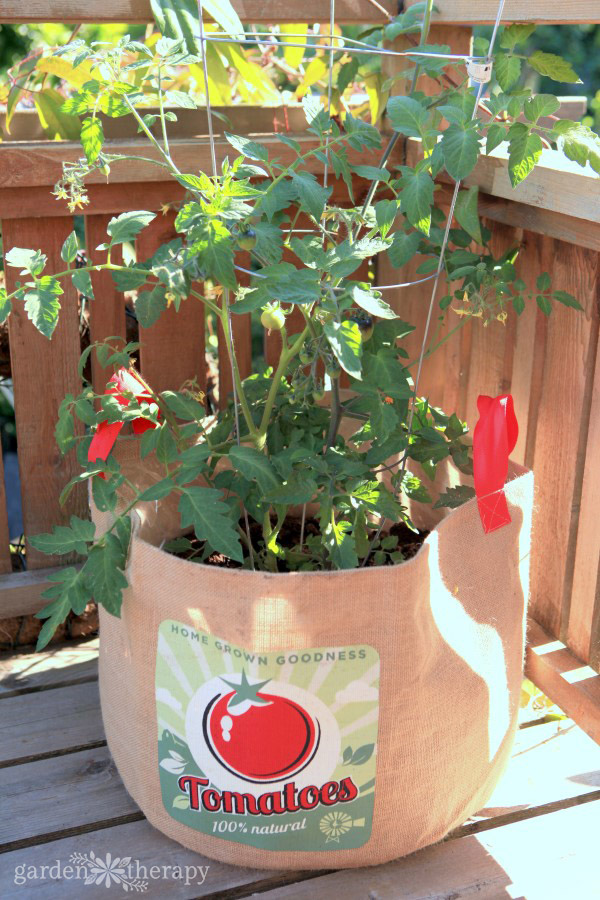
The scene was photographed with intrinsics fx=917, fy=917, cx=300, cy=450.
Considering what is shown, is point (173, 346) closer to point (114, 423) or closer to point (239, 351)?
point (239, 351)

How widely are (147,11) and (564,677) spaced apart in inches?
46.2

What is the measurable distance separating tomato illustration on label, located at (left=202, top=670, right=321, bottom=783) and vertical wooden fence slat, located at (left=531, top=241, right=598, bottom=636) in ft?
1.67

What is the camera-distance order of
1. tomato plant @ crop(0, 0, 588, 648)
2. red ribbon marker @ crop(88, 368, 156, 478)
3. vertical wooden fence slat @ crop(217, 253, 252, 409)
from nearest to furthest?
tomato plant @ crop(0, 0, 588, 648)
red ribbon marker @ crop(88, 368, 156, 478)
vertical wooden fence slat @ crop(217, 253, 252, 409)

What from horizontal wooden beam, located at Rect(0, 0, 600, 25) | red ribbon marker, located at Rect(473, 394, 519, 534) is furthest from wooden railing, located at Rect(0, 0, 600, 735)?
red ribbon marker, located at Rect(473, 394, 519, 534)

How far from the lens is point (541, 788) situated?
54.1 inches

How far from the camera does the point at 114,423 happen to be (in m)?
1.20

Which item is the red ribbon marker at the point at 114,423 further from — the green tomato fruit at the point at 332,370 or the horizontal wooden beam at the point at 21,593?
the horizontal wooden beam at the point at 21,593

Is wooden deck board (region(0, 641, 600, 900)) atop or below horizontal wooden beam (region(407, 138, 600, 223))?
below

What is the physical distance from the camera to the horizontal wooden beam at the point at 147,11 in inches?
52.3

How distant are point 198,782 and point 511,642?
0.45 m

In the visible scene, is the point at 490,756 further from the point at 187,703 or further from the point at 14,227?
the point at 14,227

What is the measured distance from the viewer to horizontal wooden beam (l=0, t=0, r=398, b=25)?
52.3 inches

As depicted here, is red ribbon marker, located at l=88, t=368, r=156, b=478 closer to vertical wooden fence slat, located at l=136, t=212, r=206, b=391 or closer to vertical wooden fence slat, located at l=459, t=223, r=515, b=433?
vertical wooden fence slat, located at l=136, t=212, r=206, b=391

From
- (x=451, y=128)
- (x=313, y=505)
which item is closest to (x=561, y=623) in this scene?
(x=313, y=505)
